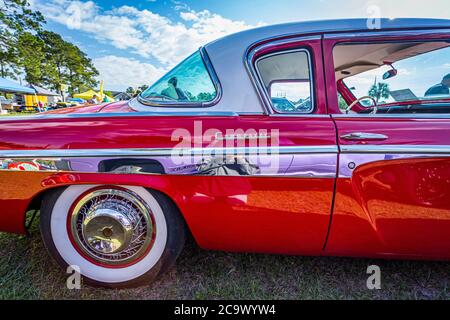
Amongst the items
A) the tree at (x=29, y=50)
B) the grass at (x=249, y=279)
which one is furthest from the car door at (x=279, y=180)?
→ the tree at (x=29, y=50)

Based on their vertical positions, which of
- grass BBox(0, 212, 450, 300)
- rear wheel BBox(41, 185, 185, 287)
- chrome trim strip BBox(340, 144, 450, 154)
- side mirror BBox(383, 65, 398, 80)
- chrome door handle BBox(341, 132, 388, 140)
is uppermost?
side mirror BBox(383, 65, 398, 80)

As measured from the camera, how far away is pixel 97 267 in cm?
152

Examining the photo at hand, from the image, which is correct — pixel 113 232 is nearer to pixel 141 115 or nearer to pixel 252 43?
pixel 141 115

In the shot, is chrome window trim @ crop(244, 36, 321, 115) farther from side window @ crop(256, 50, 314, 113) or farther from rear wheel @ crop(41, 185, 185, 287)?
→ rear wheel @ crop(41, 185, 185, 287)

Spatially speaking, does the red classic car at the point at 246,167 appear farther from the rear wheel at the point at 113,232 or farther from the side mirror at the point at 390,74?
the side mirror at the point at 390,74

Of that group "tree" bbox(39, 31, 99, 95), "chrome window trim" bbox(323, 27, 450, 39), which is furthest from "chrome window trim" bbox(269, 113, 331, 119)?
"tree" bbox(39, 31, 99, 95)

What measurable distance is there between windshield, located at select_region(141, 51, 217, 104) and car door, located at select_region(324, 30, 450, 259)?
72 centimetres

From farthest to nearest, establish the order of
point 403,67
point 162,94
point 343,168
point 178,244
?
point 403,67, point 162,94, point 178,244, point 343,168

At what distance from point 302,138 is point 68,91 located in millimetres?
53421

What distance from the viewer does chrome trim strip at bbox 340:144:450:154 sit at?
1218 mm

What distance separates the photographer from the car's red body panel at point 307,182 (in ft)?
4.07

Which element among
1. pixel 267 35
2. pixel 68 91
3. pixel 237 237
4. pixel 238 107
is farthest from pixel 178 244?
pixel 68 91

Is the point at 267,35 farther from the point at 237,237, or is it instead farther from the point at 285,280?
the point at 285,280
